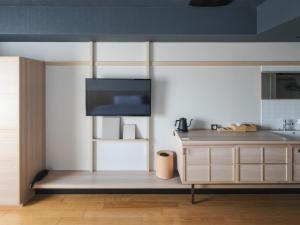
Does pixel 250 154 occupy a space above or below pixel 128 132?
below

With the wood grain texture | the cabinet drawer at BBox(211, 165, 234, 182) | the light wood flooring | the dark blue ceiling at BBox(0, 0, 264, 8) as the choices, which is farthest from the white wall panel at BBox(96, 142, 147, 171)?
the dark blue ceiling at BBox(0, 0, 264, 8)

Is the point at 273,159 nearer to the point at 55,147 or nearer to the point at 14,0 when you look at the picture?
the point at 55,147

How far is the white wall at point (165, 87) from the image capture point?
3.85m

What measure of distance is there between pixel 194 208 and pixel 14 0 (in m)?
2.89

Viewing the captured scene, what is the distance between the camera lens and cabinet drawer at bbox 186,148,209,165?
3246 millimetres

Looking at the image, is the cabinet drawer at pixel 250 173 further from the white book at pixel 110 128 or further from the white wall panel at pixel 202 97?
the white book at pixel 110 128

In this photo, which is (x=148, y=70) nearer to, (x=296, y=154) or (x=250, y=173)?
(x=250, y=173)

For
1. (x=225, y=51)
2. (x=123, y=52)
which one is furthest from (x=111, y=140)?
(x=225, y=51)

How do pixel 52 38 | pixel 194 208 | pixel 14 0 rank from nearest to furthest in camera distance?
pixel 14 0
pixel 194 208
pixel 52 38

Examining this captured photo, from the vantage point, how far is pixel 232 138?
333cm

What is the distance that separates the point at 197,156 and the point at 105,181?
3.62 feet

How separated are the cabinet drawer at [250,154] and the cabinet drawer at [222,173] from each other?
0.17 meters

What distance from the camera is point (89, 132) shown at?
391 centimetres

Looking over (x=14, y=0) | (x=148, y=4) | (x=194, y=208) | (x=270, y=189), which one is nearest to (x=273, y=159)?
(x=270, y=189)
